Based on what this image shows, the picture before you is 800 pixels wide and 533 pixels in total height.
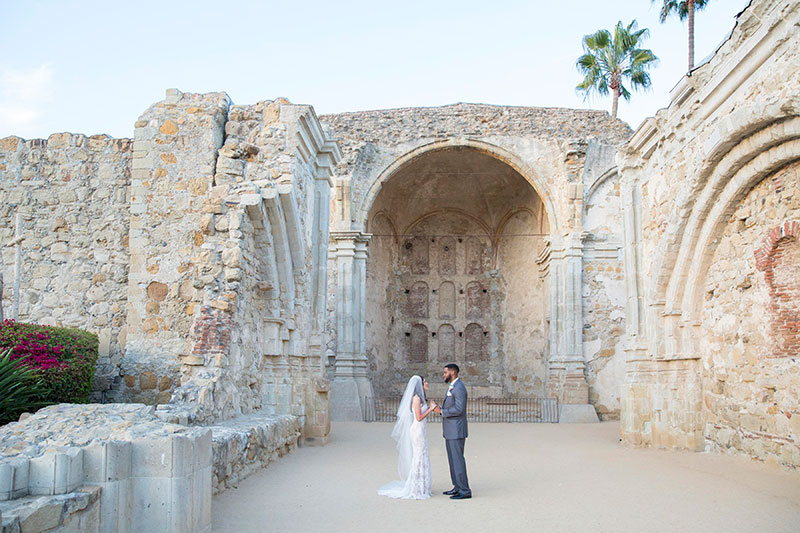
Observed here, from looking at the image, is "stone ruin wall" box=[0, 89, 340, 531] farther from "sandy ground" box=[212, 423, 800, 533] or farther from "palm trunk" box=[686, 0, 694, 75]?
"palm trunk" box=[686, 0, 694, 75]

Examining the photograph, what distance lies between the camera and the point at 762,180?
844 centimetres

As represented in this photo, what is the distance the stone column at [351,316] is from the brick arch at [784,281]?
35.2ft

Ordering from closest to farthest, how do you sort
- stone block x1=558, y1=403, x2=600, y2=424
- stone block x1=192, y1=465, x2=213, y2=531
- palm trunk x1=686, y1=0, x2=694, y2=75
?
stone block x1=192, y1=465, x2=213, y2=531 < stone block x1=558, y1=403, x2=600, y2=424 < palm trunk x1=686, y1=0, x2=694, y2=75

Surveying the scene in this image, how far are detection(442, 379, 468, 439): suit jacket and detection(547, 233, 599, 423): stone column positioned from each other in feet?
36.4

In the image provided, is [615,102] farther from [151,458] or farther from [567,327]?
[151,458]

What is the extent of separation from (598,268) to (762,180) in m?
9.63

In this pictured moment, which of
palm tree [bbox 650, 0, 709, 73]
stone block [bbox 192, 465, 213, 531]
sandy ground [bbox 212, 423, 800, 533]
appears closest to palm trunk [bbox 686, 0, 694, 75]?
palm tree [bbox 650, 0, 709, 73]

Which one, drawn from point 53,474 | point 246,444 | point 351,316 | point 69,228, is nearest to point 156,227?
point 69,228

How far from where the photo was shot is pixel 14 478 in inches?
139

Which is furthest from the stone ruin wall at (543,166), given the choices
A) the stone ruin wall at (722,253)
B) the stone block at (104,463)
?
the stone block at (104,463)

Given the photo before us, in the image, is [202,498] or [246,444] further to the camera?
[246,444]

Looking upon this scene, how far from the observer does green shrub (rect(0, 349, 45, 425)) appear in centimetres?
602

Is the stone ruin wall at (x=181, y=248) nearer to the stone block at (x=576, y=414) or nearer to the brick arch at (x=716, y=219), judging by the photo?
the brick arch at (x=716, y=219)

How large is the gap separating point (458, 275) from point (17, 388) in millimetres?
18639
